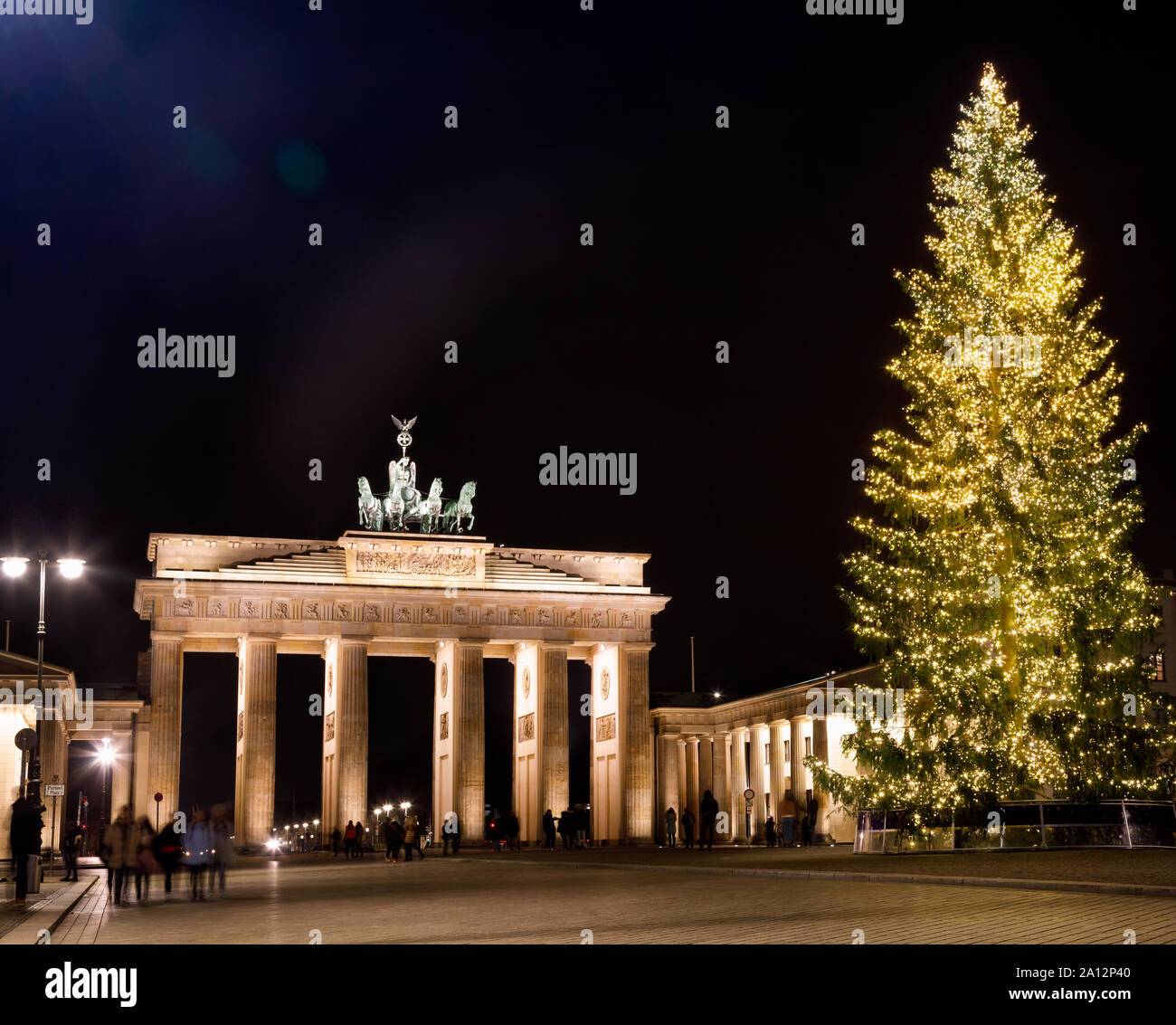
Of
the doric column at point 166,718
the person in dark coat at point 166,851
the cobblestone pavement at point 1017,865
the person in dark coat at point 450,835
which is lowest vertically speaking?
the person in dark coat at point 450,835

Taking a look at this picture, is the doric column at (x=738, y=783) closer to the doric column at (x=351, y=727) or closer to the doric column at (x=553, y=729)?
the doric column at (x=553, y=729)

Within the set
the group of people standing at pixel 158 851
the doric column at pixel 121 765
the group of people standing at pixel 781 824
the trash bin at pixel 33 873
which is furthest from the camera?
the doric column at pixel 121 765

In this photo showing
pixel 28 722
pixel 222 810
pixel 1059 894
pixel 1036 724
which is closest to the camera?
pixel 1059 894

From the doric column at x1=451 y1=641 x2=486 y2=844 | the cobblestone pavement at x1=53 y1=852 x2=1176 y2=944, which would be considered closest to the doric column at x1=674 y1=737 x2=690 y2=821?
the doric column at x1=451 y1=641 x2=486 y2=844

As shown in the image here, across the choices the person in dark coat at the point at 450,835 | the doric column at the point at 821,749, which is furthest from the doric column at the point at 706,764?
the person in dark coat at the point at 450,835

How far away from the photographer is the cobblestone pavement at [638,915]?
14.2 metres

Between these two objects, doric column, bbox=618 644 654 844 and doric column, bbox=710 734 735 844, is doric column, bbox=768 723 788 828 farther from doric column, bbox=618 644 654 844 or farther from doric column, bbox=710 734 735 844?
doric column, bbox=618 644 654 844

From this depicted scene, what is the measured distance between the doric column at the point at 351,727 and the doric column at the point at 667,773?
17.9 meters

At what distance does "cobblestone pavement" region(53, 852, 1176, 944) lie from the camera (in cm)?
1422

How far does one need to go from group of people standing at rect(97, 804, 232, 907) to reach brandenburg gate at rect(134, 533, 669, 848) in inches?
1425
